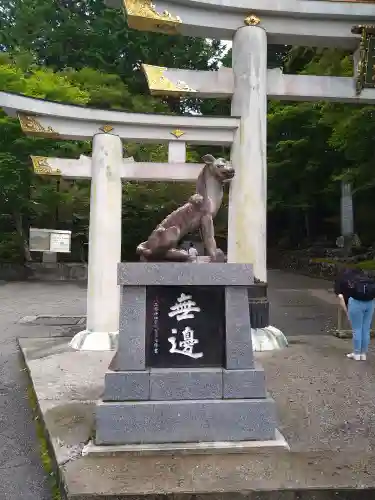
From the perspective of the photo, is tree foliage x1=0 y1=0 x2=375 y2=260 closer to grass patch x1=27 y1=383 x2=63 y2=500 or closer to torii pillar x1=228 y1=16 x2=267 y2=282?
torii pillar x1=228 y1=16 x2=267 y2=282

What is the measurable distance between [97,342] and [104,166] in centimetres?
285

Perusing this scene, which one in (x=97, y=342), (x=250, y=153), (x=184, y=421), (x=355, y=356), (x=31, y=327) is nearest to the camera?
(x=184, y=421)

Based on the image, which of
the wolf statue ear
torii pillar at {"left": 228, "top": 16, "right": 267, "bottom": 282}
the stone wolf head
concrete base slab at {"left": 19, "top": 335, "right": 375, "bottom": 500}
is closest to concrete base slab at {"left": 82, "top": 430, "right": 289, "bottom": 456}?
concrete base slab at {"left": 19, "top": 335, "right": 375, "bottom": 500}

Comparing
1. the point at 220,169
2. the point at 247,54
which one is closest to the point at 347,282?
the point at 220,169

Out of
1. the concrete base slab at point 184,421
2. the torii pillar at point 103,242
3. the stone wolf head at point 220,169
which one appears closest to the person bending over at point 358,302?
the stone wolf head at point 220,169

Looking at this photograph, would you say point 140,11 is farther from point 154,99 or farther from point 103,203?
point 154,99

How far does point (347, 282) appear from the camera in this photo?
675 centimetres

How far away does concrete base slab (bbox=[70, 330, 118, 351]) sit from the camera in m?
7.33

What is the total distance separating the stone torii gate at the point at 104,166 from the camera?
Answer: 7.45 metres

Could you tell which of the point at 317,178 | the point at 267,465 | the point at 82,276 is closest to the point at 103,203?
the point at 267,465

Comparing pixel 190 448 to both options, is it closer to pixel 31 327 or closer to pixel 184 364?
pixel 184 364

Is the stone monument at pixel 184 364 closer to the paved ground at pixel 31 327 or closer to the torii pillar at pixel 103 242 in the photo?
the paved ground at pixel 31 327

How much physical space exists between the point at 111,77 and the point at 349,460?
2357 centimetres

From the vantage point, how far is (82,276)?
21.1 meters
